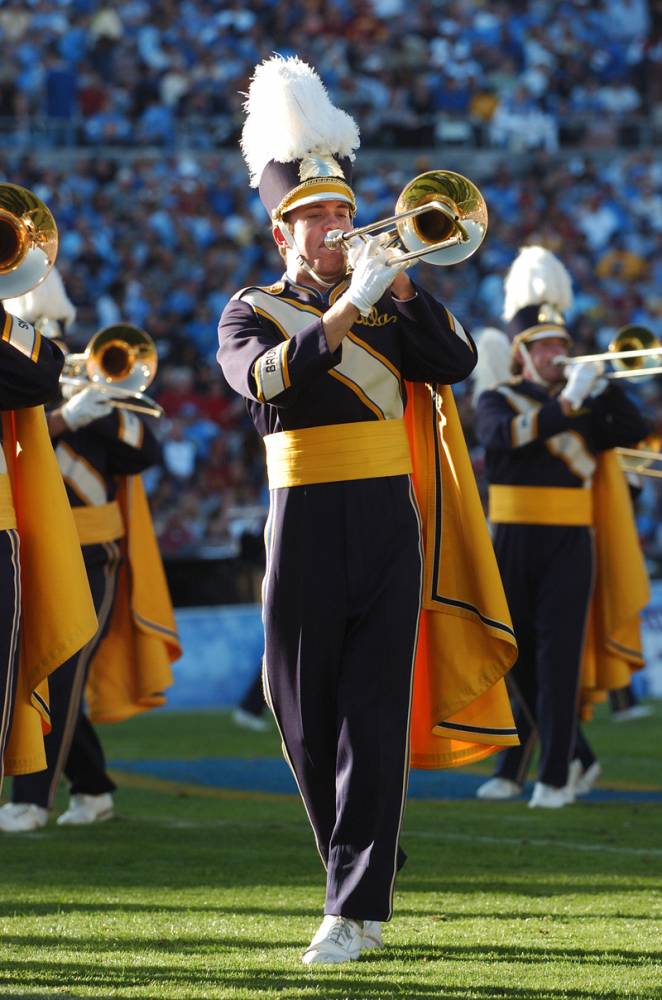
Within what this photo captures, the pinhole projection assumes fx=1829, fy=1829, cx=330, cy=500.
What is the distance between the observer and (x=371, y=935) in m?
4.89

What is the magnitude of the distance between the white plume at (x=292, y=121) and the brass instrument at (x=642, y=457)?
13.3 ft

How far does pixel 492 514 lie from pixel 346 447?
12.5 feet

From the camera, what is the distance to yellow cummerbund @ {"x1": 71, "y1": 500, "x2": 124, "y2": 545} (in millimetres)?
7910

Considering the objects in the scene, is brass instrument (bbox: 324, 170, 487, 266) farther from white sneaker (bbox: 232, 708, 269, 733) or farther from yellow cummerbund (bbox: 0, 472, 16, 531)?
white sneaker (bbox: 232, 708, 269, 733)

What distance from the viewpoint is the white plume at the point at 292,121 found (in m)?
5.15

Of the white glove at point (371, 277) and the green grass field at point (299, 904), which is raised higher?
the white glove at point (371, 277)

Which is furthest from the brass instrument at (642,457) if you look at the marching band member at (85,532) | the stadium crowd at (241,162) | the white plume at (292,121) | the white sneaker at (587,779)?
the stadium crowd at (241,162)

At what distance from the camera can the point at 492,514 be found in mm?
8633

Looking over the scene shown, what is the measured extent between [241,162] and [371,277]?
15730 millimetres

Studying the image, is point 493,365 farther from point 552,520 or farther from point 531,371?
point 552,520

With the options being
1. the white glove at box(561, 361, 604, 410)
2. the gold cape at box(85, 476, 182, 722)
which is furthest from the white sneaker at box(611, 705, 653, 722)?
the gold cape at box(85, 476, 182, 722)

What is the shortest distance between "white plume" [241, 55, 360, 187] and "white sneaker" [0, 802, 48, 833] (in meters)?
3.42

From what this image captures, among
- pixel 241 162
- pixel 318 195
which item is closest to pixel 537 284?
pixel 318 195

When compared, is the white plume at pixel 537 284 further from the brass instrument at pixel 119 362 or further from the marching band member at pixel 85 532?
the marching band member at pixel 85 532
